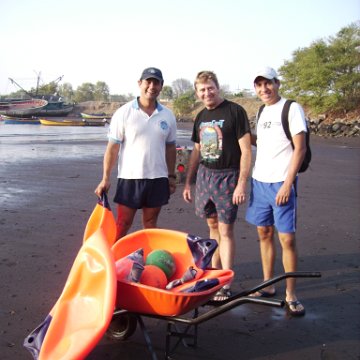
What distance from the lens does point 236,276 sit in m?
4.48

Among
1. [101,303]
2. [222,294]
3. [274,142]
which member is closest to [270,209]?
[274,142]

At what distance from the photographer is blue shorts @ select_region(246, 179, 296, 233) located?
11.6ft

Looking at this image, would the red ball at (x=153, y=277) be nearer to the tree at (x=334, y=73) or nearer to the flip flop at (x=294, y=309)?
the flip flop at (x=294, y=309)

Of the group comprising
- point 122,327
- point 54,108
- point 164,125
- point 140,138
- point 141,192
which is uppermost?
point 54,108

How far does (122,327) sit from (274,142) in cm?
194

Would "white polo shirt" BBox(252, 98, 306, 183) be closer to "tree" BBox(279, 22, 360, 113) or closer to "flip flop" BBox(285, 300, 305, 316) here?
"flip flop" BBox(285, 300, 305, 316)

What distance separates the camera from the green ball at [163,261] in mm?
3168

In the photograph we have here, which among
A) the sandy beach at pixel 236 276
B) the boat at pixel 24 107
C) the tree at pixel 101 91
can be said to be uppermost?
the tree at pixel 101 91

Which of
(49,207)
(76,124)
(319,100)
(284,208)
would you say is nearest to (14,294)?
(284,208)

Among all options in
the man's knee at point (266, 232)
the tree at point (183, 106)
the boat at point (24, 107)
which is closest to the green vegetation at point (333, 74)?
the tree at point (183, 106)

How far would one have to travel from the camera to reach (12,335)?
3230 millimetres

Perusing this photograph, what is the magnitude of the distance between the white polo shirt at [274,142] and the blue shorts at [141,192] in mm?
943

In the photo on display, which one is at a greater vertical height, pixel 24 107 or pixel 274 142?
pixel 24 107

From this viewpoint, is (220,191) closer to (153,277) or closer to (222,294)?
(222,294)
